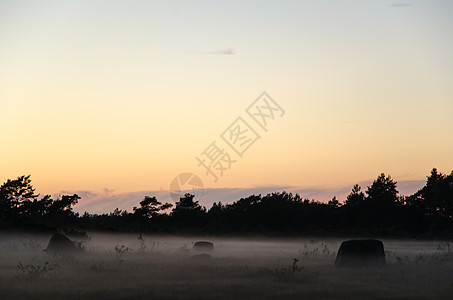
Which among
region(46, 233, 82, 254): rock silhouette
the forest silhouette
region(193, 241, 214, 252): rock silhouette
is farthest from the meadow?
the forest silhouette

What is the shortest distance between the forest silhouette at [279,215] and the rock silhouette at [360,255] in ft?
123

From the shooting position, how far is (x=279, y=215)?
75.4m

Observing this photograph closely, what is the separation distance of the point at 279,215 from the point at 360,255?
49.5m

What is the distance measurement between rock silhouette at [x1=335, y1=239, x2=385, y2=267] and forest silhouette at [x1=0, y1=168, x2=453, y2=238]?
123ft

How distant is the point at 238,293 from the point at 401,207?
194 feet

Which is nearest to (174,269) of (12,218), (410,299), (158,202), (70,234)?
(410,299)

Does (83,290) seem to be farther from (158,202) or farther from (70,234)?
(158,202)

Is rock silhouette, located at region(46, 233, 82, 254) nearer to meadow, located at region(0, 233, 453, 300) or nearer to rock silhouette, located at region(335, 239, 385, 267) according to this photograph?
meadow, located at region(0, 233, 453, 300)

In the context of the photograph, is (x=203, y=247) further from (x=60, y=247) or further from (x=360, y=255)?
(x=360, y=255)

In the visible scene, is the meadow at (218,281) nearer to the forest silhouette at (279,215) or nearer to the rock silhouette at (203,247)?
the rock silhouette at (203,247)

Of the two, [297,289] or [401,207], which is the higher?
[401,207]

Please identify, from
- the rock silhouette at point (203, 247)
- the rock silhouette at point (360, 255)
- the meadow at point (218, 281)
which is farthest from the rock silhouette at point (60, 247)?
the rock silhouette at point (360, 255)

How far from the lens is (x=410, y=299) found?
16359 mm

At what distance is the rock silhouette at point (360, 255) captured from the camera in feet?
84.5
